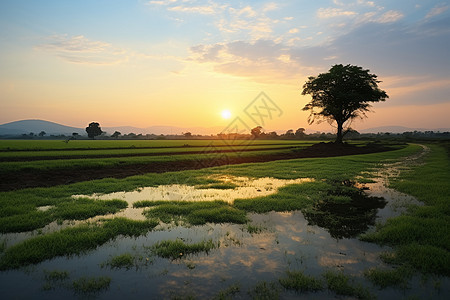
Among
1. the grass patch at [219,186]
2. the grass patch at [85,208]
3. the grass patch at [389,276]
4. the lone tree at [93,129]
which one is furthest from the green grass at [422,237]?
the lone tree at [93,129]

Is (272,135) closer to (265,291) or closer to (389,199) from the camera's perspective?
(389,199)

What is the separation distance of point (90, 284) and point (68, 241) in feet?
8.91

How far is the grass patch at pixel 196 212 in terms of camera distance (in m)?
9.96

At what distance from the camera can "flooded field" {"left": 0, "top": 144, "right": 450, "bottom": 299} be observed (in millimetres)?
5328

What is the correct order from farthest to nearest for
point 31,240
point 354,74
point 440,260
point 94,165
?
point 354,74 < point 94,165 < point 31,240 < point 440,260

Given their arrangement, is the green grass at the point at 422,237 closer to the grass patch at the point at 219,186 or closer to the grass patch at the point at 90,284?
the grass patch at the point at 90,284

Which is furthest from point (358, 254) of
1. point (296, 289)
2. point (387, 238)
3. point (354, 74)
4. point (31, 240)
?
point (354, 74)

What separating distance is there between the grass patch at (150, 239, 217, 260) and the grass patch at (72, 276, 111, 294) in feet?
5.29

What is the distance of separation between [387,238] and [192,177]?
15.1 metres

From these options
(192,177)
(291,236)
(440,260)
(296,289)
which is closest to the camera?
(296,289)

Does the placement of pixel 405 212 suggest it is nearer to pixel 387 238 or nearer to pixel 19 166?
pixel 387 238

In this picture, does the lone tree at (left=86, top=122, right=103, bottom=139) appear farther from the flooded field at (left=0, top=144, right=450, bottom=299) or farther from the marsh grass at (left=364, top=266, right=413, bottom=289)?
the marsh grass at (left=364, top=266, right=413, bottom=289)

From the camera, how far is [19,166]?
22328mm

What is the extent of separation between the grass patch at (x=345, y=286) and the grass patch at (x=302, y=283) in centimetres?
26
